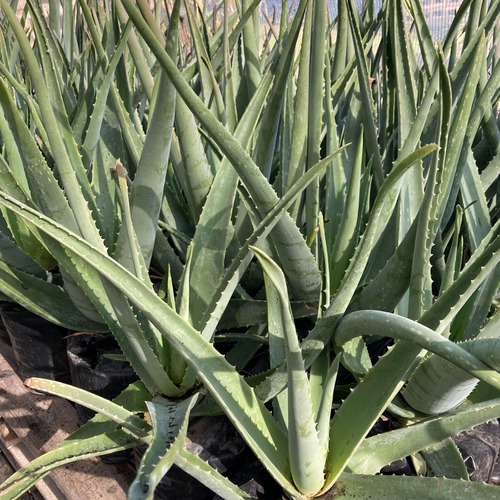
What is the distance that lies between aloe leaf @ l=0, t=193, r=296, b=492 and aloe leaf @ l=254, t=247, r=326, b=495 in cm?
2

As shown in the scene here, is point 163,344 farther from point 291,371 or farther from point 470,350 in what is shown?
point 470,350

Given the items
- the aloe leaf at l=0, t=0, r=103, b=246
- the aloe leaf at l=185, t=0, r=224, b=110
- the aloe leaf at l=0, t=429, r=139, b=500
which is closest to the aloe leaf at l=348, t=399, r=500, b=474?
the aloe leaf at l=0, t=429, r=139, b=500

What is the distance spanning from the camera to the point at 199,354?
16.5 inches

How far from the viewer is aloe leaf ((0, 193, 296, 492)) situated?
15.6 inches

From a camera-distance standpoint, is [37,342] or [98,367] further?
[37,342]

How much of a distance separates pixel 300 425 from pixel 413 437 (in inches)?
5.3

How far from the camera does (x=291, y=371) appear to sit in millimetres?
368

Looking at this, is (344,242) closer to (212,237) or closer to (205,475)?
(212,237)

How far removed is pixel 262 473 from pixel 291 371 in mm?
203

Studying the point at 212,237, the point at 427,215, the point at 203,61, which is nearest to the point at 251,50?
the point at 203,61

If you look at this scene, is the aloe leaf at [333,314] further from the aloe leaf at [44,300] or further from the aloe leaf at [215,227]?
the aloe leaf at [44,300]

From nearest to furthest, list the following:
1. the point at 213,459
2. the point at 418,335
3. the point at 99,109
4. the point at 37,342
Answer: the point at 418,335, the point at 213,459, the point at 99,109, the point at 37,342

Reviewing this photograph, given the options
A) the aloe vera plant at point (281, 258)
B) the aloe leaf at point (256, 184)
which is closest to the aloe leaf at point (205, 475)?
the aloe vera plant at point (281, 258)

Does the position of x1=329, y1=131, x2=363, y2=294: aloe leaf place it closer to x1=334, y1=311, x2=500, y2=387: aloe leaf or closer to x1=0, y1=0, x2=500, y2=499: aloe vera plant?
x1=0, y1=0, x2=500, y2=499: aloe vera plant
